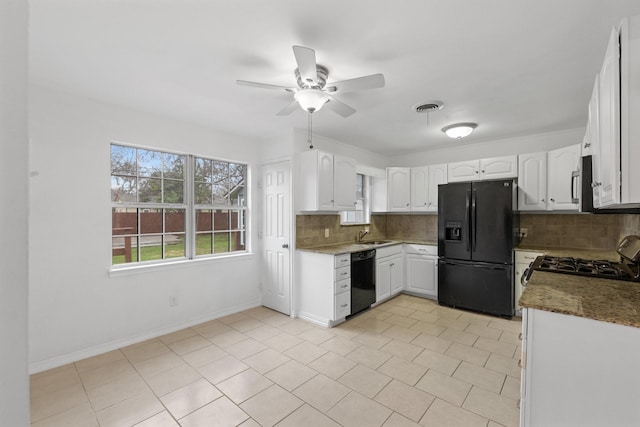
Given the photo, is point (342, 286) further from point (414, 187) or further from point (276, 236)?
point (414, 187)

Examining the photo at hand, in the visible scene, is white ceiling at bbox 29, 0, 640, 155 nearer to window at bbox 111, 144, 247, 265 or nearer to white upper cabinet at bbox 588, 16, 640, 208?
white upper cabinet at bbox 588, 16, 640, 208

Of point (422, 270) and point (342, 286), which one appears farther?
point (422, 270)

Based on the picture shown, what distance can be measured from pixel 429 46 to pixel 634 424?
2208 millimetres

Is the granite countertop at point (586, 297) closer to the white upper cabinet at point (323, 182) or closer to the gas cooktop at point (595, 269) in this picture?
the gas cooktop at point (595, 269)

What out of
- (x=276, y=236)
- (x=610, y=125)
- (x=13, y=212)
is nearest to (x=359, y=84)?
(x=610, y=125)

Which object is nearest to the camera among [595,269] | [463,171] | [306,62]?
[306,62]

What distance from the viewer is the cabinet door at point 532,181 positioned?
148 inches

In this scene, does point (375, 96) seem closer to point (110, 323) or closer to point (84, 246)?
point (84, 246)

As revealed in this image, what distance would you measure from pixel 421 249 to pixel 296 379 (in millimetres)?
2992

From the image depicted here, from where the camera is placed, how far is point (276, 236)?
3.97 metres

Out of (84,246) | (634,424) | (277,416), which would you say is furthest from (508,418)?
(84,246)

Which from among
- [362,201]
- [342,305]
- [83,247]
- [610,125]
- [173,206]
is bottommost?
[342,305]

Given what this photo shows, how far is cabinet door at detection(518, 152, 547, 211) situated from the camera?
3771 millimetres

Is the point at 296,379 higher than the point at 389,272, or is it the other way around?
the point at 389,272
